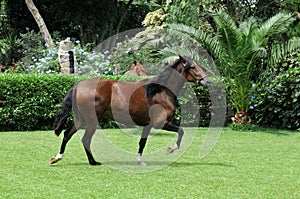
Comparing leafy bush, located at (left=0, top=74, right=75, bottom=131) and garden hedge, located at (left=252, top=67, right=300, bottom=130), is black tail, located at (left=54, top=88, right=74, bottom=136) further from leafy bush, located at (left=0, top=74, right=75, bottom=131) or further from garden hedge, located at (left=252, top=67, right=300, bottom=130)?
garden hedge, located at (left=252, top=67, right=300, bottom=130)

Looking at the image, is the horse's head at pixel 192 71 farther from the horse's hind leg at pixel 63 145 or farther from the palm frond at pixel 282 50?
the palm frond at pixel 282 50

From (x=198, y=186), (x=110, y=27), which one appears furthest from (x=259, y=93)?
(x=110, y=27)

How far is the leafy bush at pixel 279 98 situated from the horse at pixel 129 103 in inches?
238

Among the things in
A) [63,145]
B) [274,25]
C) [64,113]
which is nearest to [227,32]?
[274,25]

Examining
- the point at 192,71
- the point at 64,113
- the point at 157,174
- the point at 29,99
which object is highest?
the point at 192,71

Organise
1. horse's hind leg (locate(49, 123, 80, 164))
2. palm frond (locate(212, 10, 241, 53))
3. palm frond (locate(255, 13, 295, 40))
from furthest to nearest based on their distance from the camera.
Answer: palm frond (locate(255, 13, 295, 40))
palm frond (locate(212, 10, 241, 53))
horse's hind leg (locate(49, 123, 80, 164))

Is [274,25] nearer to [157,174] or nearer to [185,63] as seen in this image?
[185,63]

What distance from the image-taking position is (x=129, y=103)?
8.26 meters

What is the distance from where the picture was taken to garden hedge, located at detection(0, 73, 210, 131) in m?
12.8

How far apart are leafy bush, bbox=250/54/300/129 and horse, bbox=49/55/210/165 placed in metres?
6.06

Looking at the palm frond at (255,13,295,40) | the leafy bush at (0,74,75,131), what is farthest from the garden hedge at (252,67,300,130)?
the leafy bush at (0,74,75,131)

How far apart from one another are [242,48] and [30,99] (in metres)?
5.53

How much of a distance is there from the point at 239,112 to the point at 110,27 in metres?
13.9

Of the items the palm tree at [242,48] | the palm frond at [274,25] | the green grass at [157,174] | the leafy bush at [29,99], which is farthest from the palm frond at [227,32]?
the leafy bush at [29,99]
